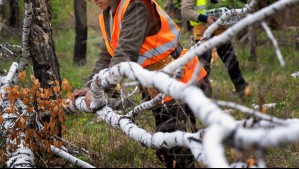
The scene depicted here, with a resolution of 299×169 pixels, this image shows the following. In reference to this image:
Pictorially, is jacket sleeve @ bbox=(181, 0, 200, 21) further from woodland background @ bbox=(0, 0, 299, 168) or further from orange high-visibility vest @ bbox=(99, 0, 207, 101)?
orange high-visibility vest @ bbox=(99, 0, 207, 101)

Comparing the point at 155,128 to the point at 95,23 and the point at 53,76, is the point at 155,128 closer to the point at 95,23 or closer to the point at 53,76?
the point at 53,76

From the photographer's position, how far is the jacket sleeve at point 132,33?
3.88m

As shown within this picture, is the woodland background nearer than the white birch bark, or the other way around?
the woodland background

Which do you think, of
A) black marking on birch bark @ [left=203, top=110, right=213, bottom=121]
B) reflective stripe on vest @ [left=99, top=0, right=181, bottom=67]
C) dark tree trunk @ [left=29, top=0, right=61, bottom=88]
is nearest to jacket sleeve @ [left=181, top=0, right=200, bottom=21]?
dark tree trunk @ [left=29, top=0, right=61, bottom=88]

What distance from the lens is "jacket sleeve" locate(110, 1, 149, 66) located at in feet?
12.7

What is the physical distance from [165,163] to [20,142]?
1.17 metres

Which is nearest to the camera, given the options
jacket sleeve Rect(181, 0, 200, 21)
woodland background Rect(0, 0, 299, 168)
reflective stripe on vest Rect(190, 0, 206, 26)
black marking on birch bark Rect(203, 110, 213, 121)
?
black marking on birch bark Rect(203, 110, 213, 121)

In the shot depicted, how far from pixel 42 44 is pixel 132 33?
133 centimetres

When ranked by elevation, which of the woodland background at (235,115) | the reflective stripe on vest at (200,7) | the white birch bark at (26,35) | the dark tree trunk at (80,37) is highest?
the dark tree trunk at (80,37)

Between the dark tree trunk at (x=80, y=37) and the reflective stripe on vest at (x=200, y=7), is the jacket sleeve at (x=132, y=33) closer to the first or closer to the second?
the reflective stripe on vest at (x=200, y=7)

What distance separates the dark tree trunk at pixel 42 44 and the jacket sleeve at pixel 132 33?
121 centimetres

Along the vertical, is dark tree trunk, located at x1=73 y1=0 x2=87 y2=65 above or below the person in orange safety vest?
above

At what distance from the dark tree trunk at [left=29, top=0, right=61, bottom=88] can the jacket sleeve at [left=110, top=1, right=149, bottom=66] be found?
121 centimetres

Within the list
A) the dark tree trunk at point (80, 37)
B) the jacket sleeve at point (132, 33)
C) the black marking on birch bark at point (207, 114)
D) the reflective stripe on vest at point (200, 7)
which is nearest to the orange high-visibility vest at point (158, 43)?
the jacket sleeve at point (132, 33)
